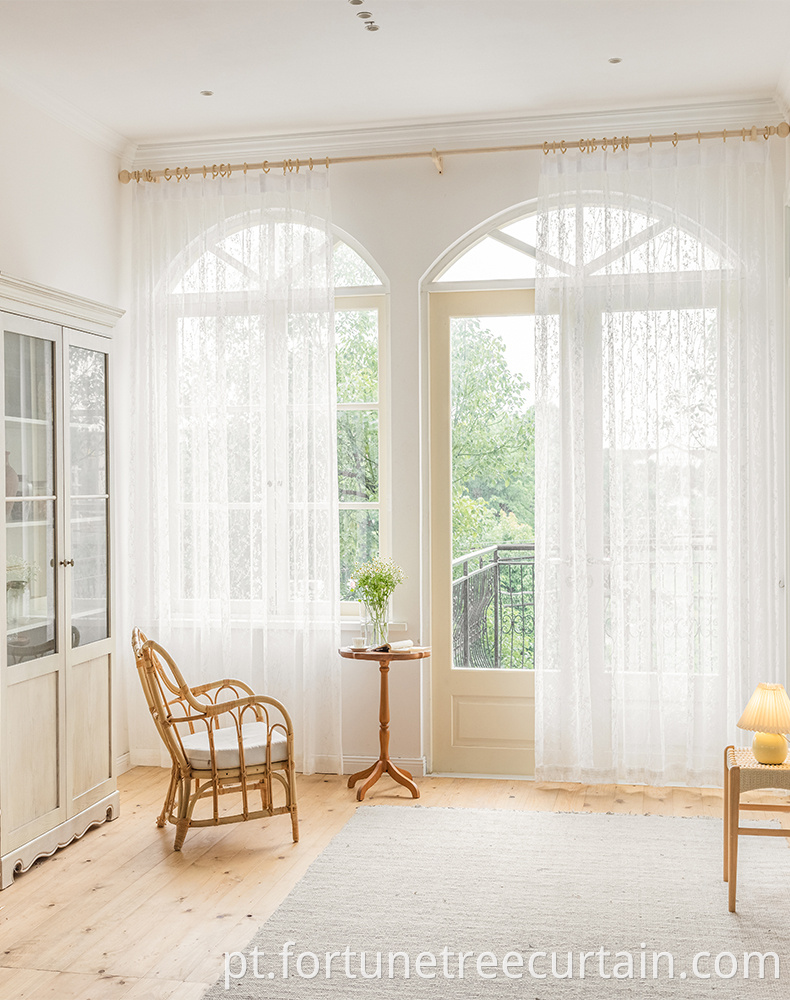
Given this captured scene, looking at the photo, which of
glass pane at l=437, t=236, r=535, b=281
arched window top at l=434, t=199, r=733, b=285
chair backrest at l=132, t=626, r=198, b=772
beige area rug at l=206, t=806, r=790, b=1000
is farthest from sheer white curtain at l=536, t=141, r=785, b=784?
chair backrest at l=132, t=626, r=198, b=772

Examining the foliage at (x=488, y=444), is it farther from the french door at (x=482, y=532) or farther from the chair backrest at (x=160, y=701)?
the chair backrest at (x=160, y=701)

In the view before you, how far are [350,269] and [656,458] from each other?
1.88 meters

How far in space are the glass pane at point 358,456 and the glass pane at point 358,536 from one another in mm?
80

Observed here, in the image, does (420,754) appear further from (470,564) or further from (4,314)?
(4,314)

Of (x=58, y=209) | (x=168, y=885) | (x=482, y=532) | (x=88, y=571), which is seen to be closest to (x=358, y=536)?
(x=482, y=532)

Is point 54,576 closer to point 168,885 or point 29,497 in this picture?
point 29,497

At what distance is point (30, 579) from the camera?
12.5 ft

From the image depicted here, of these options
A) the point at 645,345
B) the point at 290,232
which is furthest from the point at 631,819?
the point at 290,232

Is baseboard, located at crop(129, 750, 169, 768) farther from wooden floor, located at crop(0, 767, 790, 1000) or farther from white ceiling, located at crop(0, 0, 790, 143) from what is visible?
white ceiling, located at crop(0, 0, 790, 143)

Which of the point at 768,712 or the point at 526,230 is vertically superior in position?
the point at 526,230

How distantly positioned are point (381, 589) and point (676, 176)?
245 centimetres

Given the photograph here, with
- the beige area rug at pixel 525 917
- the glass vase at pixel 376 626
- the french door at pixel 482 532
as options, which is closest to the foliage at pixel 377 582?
the glass vase at pixel 376 626

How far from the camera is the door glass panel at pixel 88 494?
4.12 meters

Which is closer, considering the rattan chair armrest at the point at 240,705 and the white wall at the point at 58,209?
the rattan chair armrest at the point at 240,705
